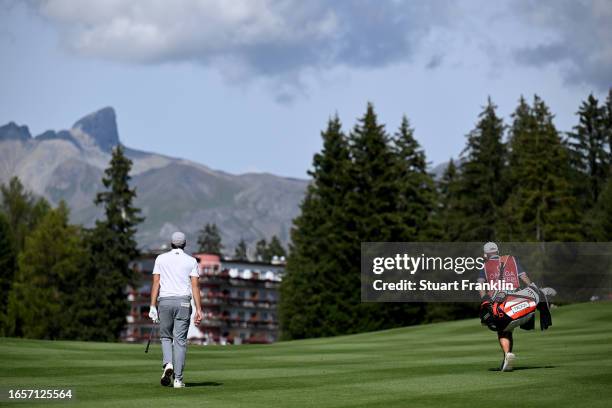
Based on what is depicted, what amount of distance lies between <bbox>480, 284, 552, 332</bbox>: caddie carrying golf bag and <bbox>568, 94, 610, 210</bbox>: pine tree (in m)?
84.6

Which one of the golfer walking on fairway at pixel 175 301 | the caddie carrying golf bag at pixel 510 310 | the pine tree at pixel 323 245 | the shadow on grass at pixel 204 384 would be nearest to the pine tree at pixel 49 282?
the pine tree at pixel 323 245

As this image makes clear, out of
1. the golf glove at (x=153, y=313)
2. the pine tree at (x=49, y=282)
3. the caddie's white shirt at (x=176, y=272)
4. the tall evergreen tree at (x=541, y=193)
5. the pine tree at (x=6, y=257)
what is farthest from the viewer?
the pine tree at (x=6, y=257)

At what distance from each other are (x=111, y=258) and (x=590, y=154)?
1884 inches

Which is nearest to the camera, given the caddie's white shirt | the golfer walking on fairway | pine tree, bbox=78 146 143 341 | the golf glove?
the golf glove

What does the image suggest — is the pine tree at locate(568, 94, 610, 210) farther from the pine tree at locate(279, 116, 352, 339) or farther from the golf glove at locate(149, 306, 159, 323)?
the golf glove at locate(149, 306, 159, 323)

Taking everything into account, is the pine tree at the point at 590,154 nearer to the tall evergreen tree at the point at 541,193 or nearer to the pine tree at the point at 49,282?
the tall evergreen tree at the point at 541,193

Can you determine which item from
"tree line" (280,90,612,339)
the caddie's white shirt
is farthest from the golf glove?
"tree line" (280,90,612,339)

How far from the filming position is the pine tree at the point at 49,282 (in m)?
93.4

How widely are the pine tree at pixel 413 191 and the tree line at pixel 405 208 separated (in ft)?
0.29

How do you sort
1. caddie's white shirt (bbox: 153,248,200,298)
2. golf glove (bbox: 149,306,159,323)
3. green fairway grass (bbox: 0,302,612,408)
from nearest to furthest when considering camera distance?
green fairway grass (bbox: 0,302,612,408), golf glove (bbox: 149,306,159,323), caddie's white shirt (bbox: 153,248,200,298)

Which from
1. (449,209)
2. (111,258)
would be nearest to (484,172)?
(449,209)

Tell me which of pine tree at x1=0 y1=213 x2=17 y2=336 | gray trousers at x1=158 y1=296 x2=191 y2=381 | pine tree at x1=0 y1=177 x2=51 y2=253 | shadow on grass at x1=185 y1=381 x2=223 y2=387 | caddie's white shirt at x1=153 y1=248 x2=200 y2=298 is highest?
pine tree at x1=0 y1=177 x2=51 y2=253

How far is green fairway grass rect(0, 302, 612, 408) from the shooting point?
576 inches

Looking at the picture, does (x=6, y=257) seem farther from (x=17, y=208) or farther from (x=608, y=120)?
(x=608, y=120)
